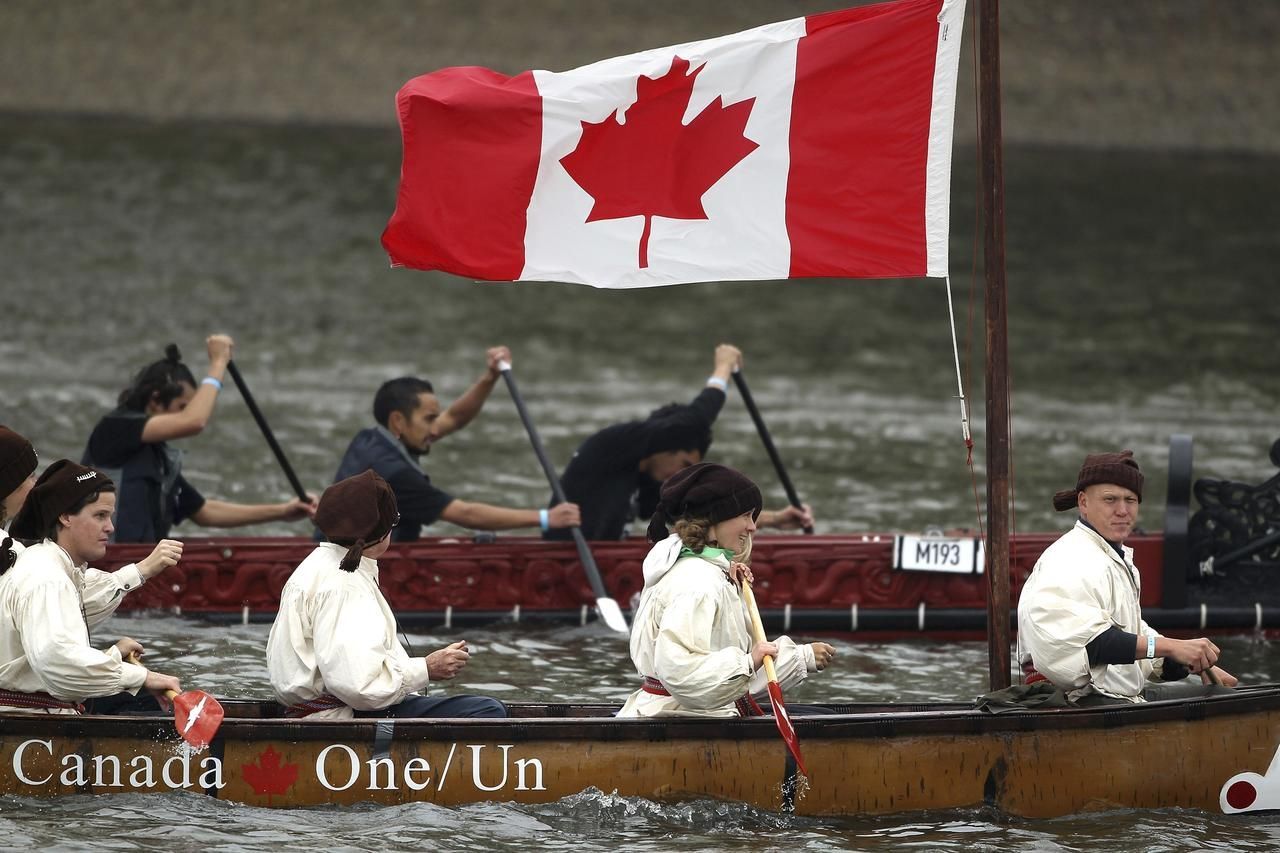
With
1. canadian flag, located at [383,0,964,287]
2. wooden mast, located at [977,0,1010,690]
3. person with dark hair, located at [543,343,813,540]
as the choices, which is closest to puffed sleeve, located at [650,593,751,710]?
wooden mast, located at [977,0,1010,690]

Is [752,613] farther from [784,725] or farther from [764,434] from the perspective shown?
[764,434]

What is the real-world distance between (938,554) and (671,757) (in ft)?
14.2

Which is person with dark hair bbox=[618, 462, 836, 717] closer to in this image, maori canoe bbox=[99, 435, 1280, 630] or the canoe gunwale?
the canoe gunwale

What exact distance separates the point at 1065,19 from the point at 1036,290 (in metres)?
11.5

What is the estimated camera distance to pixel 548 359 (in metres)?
23.5

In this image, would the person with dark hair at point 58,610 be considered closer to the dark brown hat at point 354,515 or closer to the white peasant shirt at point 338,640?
the white peasant shirt at point 338,640

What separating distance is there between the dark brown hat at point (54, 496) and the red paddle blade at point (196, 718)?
882 mm

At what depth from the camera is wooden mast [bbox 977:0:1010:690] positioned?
8.58m

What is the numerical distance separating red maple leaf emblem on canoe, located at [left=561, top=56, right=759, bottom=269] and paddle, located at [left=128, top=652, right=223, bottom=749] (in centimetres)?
284

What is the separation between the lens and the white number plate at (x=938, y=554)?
40.0 feet

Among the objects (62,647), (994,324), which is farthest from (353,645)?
(994,324)

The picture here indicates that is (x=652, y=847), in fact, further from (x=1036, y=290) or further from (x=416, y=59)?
(x=416, y=59)

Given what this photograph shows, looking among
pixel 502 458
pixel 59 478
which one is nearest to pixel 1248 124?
pixel 502 458

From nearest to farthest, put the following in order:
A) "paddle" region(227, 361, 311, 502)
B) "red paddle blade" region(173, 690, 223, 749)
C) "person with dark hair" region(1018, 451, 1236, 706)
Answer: "red paddle blade" region(173, 690, 223, 749) < "person with dark hair" region(1018, 451, 1236, 706) < "paddle" region(227, 361, 311, 502)
